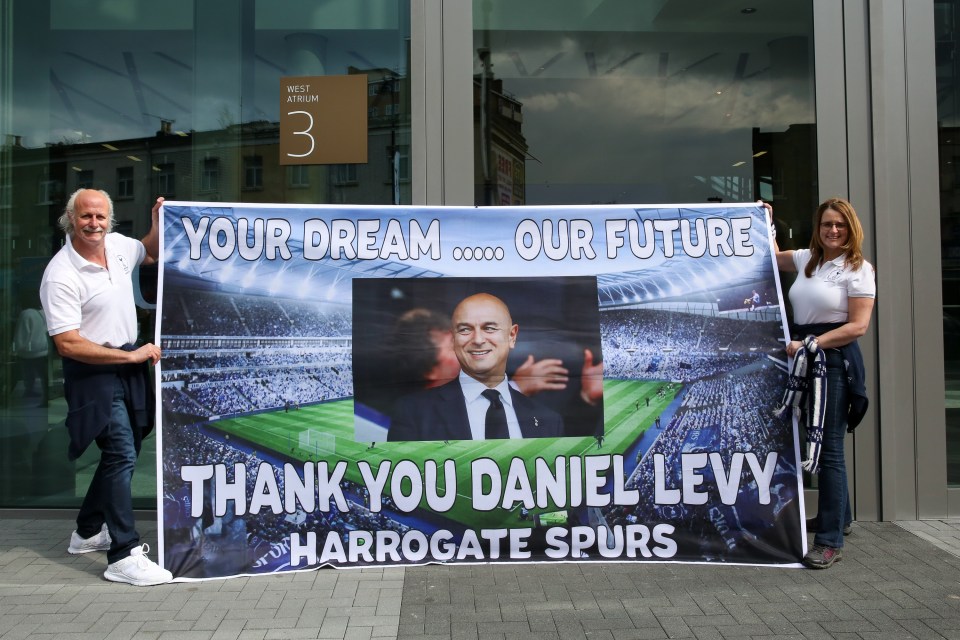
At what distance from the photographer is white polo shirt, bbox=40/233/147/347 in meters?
4.15

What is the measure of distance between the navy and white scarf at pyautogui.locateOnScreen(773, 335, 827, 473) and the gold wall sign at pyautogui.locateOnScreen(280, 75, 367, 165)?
3.02 m

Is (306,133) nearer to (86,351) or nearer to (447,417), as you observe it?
(86,351)

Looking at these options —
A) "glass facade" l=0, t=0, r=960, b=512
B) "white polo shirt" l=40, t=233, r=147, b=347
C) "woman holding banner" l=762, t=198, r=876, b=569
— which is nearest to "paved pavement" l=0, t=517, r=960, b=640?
"woman holding banner" l=762, t=198, r=876, b=569

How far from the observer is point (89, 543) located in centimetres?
475

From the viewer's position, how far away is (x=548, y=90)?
564 centimetres

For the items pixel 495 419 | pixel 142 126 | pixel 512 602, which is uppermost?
pixel 142 126

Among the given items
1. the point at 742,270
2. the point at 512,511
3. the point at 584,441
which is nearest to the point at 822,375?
the point at 742,270

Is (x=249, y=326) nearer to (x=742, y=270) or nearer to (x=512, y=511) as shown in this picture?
(x=512, y=511)

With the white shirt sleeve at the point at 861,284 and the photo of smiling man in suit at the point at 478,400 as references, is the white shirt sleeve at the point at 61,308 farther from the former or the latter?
the white shirt sleeve at the point at 861,284

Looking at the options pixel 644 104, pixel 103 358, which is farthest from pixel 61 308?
pixel 644 104

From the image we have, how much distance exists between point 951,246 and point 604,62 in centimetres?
259

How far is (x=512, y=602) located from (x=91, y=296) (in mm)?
2609

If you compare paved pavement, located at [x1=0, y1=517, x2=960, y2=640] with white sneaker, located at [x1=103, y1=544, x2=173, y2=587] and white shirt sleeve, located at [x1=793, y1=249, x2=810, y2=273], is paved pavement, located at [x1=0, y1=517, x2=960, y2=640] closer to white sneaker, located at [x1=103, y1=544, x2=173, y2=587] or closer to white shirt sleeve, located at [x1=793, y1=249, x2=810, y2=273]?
white sneaker, located at [x1=103, y1=544, x2=173, y2=587]

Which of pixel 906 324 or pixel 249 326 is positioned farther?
pixel 906 324
